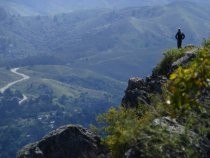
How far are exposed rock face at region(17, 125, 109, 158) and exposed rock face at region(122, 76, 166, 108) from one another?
10.7 ft

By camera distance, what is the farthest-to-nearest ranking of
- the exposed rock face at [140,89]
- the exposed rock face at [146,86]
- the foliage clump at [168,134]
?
the exposed rock face at [140,89] < the exposed rock face at [146,86] < the foliage clump at [168,134]

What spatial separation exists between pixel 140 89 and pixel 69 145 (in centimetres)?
596

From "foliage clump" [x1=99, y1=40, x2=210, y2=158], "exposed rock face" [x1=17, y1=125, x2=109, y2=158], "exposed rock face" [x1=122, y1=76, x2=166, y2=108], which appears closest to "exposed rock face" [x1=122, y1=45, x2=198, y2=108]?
"exposed rock face" [x1=122, y1=76, x2=166, y2=108]

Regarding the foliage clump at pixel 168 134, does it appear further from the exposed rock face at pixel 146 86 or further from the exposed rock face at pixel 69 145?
the exposed rock face at pixel 146 86

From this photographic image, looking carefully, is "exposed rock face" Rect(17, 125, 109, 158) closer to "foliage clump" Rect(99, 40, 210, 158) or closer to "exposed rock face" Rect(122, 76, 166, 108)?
"exposed rock face" Rect(122, 76, 166, 108)

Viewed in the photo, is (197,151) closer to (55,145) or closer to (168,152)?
(168,152)

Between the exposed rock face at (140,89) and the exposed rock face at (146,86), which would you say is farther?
the exposed rock face at (140,89)

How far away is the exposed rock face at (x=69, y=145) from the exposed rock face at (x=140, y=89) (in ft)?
10.7

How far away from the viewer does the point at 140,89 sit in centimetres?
2694

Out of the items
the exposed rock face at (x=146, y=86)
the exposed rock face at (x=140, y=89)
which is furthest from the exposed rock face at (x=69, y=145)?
the exposed rock face at (x=140, y=89)

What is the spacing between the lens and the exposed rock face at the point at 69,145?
72.2 feet

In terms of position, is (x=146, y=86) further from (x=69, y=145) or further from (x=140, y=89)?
(x=69, y=145)

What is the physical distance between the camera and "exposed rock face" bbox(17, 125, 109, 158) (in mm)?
22000

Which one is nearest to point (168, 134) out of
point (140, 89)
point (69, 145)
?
point (69, 145)
